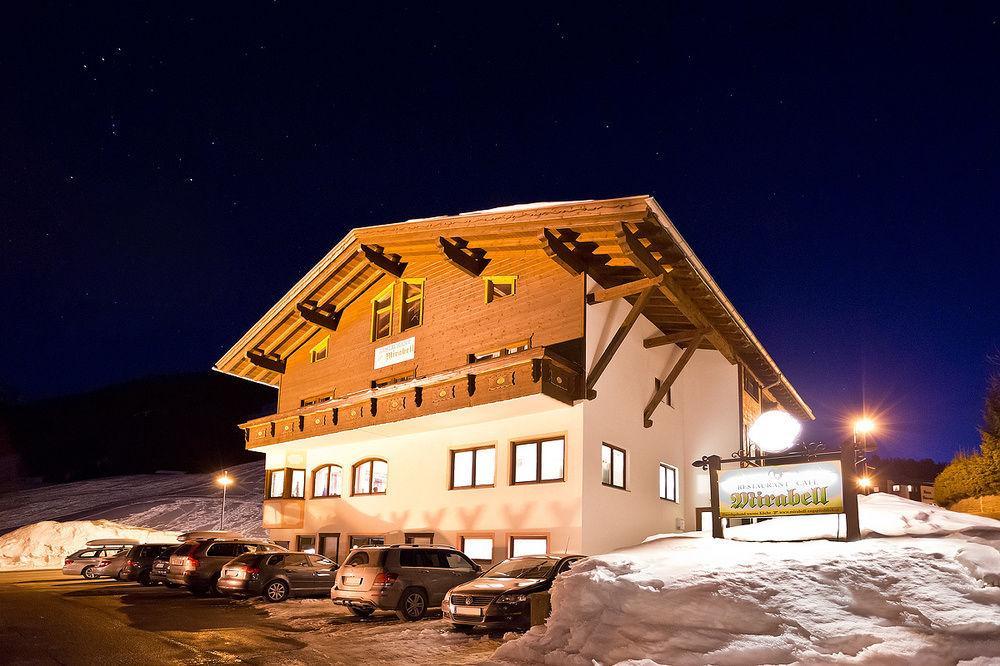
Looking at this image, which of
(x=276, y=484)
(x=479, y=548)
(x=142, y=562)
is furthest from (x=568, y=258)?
(x=142, y=562)

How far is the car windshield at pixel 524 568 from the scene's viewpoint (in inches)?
576

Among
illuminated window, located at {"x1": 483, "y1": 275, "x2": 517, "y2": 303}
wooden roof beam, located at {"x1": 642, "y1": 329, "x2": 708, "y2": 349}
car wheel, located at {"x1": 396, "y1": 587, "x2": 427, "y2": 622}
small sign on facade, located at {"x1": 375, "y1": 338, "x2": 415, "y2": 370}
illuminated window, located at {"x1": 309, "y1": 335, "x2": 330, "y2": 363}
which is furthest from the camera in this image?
illuminated window, located at {"x1": 309, "y1": 335, "x2": 330, "y2": 363}

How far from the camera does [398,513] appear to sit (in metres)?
23.7

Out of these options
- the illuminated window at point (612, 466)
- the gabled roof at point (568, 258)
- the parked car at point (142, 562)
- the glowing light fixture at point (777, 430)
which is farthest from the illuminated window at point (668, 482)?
the parked car at point (142, 562)

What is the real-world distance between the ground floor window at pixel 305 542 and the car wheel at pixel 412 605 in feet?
39.5

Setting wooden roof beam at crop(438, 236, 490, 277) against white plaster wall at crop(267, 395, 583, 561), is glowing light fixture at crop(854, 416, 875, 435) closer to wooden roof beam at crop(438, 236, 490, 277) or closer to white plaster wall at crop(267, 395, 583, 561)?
white plaster wall at crop(267, 395, 583, 561)

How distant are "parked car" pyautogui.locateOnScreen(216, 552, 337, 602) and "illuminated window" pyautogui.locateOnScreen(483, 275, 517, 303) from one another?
860 centimetres

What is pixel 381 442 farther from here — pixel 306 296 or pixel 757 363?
pixel 757 363

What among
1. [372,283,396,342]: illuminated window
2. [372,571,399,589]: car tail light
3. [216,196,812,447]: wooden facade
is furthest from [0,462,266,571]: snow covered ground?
[372,571,399,589]: car tail light

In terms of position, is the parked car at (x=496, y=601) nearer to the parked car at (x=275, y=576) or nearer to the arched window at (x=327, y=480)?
the parked car at (x=275, y=576)

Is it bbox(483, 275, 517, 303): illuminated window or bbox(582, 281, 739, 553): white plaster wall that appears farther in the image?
bbox(483, 275, 517, 303): illuminated window

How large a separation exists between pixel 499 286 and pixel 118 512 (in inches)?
1789

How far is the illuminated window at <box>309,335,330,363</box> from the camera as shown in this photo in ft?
91.8

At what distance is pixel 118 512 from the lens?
55.3 meters
